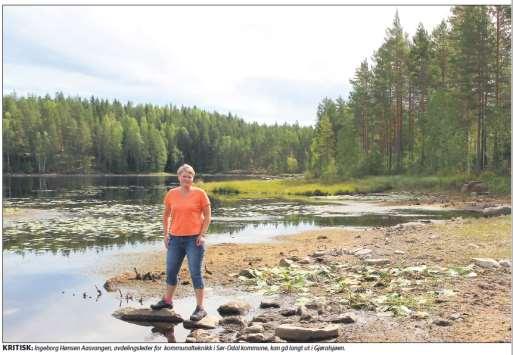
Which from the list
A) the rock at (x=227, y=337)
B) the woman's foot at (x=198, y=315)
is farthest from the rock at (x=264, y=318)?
the woman's foot at (x=198, y=315)

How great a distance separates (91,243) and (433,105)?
1598 inches

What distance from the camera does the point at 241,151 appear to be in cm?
15138

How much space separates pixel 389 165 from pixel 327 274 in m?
49.2

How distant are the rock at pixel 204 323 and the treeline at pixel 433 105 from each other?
1381 inches

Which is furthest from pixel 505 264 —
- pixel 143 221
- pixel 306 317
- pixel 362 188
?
pixel 362 188

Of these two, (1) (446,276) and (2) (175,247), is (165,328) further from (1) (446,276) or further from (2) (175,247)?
(1) (446,276)

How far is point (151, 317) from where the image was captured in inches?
401

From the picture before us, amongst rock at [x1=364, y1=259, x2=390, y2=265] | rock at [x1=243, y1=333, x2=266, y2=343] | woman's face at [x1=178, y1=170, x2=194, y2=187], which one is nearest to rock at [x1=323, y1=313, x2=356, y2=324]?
rock at [x1=243, y1=333, x2=266, y2=343]

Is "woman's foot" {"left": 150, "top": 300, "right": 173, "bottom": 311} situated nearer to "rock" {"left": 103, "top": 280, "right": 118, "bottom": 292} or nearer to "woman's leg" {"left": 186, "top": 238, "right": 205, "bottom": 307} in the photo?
"woman's leg" {"left": 186, "top": 238, "right": 205, "bottom": 307}

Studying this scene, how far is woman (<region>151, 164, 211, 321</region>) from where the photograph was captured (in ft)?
31.7

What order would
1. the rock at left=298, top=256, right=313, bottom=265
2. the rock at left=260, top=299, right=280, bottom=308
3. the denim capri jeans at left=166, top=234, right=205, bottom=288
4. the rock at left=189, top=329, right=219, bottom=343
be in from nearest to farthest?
the rock at left=189, top=329, right=219, bottom=343 → the denim capri jeans at left=166, top=234, right=205, bottom=288 → the rock at left=260, top=299, right=280, bottom=308 → the rock at left=298, top=256, right=313, bottom=265

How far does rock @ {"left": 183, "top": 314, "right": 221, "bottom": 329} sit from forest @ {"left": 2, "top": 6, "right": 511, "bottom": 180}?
114ft

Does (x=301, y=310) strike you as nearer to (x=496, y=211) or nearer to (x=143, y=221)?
(x=143, y=221)

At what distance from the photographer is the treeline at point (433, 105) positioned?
42000 millimetres
